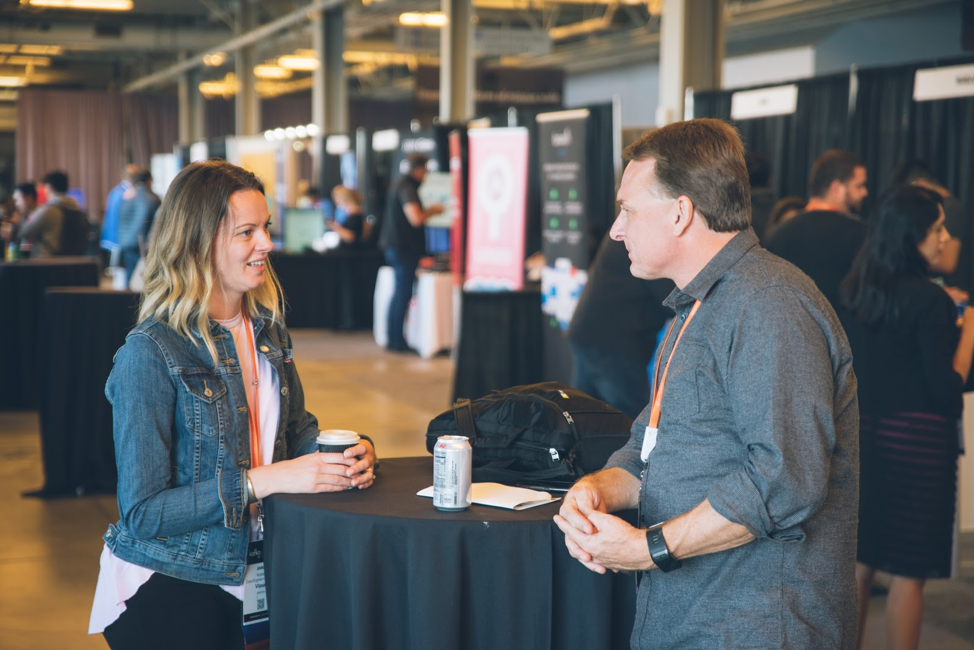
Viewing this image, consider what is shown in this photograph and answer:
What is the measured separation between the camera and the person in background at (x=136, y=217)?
31.8 feet

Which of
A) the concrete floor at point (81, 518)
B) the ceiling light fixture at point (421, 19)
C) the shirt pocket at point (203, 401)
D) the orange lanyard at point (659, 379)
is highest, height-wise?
the ceiling light fixture at point (421, 19)

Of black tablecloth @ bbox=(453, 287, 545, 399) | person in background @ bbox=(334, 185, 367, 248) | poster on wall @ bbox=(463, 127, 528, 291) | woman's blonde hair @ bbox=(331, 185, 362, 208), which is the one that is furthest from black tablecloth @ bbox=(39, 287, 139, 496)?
woman's blonde hair @ bbox=(331, 185, 362, 208)

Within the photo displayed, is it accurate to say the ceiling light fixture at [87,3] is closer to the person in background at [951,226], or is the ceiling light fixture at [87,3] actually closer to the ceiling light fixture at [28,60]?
the ceiling light fixture at [28,60]

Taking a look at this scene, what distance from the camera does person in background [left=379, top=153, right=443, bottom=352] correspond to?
881cm

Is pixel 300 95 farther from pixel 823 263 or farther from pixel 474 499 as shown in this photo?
pixel 474 499

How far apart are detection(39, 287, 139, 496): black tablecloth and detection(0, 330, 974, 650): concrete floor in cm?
19

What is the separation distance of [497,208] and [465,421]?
519 centimetres

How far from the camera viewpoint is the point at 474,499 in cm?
182

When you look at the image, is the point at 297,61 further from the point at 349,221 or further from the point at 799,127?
the point at 799,127

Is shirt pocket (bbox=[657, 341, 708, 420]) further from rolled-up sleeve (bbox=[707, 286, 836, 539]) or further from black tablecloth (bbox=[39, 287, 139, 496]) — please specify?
black tablecloth (bbox=[39, 287, 139, 496])

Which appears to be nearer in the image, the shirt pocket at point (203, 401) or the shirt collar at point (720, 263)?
the shirt collar at point (720, 263)

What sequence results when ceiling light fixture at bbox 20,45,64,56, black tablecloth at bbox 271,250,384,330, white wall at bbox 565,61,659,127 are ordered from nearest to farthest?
black tablecloth at bbox 271,250,384,330 < white wall at bbox 565,61,659,127 < ceiling light fixture at bbox 20,45,64,56

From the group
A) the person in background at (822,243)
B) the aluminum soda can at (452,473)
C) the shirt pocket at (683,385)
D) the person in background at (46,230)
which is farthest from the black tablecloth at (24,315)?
the shirt pocket at (683,385)

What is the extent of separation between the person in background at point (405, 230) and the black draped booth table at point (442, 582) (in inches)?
281
